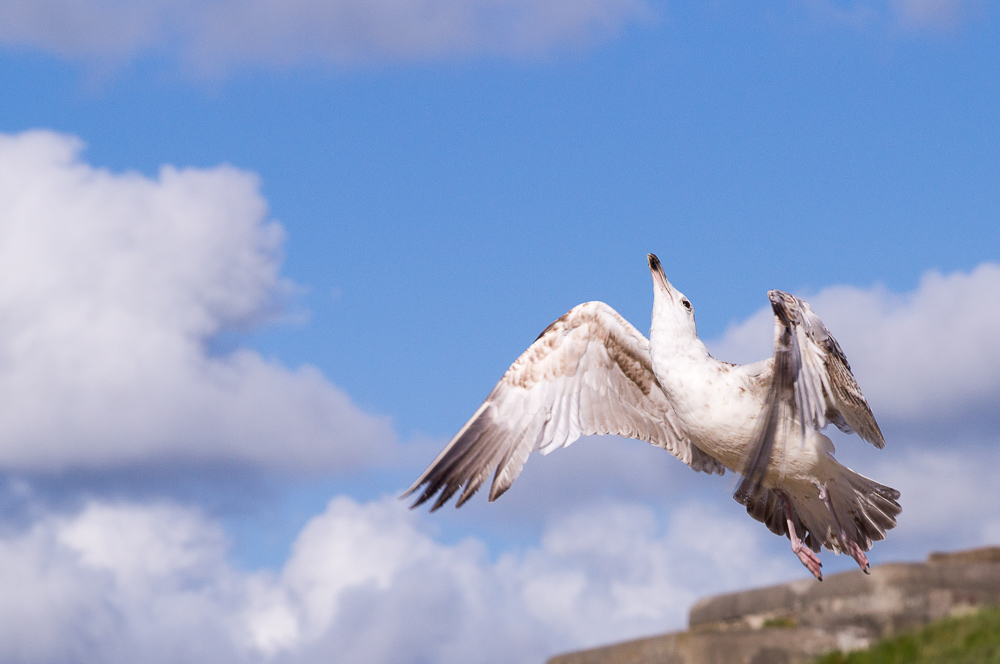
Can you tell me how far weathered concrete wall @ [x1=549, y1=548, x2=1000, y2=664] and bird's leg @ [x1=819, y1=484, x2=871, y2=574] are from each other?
1.93m

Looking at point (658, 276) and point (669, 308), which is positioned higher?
point (658, 276)

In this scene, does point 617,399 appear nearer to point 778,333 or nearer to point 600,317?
point 600,317

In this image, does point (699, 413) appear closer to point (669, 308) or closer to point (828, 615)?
point (669, 308)

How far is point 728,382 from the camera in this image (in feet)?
32.6

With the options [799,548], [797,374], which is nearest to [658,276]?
[797,374]

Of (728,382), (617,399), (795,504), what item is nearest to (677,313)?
(728,382)

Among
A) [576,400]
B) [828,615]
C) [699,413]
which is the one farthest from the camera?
[576,400]

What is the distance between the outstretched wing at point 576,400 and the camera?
36.9ft

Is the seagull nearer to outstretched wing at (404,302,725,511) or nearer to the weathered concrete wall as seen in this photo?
outstretched wing at (404,302,725,511)

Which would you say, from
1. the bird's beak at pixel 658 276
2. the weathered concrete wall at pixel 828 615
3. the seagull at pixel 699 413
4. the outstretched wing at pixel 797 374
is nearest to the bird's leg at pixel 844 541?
the seagull at pixel 699 413

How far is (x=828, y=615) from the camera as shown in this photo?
827 centimetres

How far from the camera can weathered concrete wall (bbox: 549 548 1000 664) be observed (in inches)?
304

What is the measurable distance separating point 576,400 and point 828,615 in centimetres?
406

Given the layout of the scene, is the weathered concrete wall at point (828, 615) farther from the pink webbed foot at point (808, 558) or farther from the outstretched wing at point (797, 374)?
the pink webbed foot at point (808, 558)
